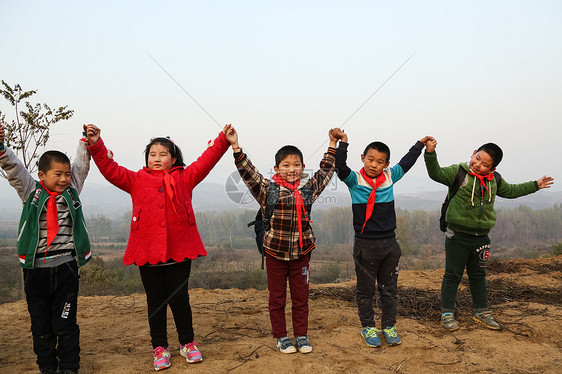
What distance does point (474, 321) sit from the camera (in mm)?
4117

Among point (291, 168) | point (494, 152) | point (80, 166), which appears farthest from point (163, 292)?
point (494, 152)

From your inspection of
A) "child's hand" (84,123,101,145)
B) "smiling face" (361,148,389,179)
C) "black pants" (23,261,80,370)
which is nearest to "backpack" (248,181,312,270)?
"smiling face" (361,148,389,179)

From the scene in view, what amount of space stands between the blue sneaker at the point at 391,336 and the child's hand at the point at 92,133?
10.6ft

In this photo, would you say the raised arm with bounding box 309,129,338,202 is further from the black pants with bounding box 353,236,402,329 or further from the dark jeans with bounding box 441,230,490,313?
the dark jeans with bounding box 441,230,490,313

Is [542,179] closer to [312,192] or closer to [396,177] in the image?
[396,177]

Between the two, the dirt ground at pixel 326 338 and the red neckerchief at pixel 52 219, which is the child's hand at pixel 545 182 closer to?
the dirt ground at pixel 326 338

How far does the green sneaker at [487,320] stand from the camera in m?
3.92

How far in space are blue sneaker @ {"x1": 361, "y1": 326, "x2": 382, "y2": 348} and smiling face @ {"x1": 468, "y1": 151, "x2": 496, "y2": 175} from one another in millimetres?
2106

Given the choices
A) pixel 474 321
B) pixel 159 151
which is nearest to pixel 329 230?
pixel 474 321

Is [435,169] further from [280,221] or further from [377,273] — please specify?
[280,221]

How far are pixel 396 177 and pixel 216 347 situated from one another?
249cm

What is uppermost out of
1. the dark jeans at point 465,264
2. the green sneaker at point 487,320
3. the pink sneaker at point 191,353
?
the dark jeans at point 465,264

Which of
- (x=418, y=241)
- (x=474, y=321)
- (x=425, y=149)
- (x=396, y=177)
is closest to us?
(x=396, y=177)

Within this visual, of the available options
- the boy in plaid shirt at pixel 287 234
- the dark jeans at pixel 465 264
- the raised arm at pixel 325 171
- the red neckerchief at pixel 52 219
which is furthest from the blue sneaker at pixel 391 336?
the red neckerchief at pixel 52 219
